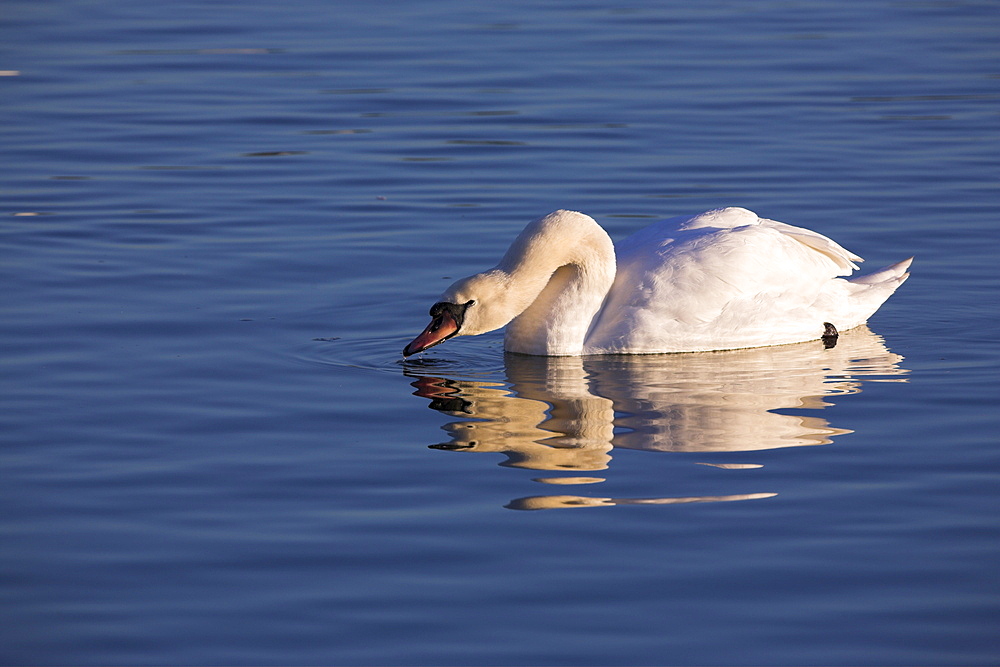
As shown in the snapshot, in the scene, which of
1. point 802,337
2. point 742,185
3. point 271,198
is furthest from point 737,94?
point 802,337

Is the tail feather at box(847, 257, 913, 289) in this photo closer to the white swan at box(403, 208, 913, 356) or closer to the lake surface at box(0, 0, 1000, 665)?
the lake surface at box(0, 0, 1000, 665)

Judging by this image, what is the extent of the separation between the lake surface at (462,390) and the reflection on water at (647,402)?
0.03 m

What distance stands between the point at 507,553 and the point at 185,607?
48.6 inches

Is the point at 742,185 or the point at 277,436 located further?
the point at 742,185

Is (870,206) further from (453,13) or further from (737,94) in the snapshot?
(453,13)

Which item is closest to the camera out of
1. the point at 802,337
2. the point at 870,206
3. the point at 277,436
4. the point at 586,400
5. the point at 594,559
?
the point at 594,559

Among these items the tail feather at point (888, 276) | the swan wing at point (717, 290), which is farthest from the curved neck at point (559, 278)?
the tail feather at point (888, 276)

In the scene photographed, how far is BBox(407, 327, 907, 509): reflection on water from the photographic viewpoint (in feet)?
24.3

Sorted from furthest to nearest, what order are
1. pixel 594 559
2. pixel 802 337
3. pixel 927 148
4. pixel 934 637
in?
pixel 927 148 < pixel 802 337 < pixel 594 559 < pixel 934 637

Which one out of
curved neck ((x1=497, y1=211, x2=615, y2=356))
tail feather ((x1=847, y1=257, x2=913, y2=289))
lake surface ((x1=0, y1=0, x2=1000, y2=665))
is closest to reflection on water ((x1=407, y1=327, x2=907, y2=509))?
lake surface ((x1=0, y1=0, x2=1000, y2=665))

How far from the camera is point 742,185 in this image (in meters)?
13.3

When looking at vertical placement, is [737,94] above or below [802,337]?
above

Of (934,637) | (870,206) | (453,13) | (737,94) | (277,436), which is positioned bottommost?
(934,637)

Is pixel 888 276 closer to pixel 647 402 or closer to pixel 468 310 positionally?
pixel 647 402
